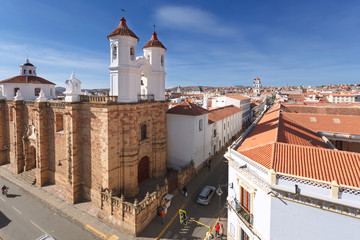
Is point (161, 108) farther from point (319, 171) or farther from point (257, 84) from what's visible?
point (257, 84)

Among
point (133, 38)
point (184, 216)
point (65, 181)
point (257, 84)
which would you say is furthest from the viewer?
point (257, 84)

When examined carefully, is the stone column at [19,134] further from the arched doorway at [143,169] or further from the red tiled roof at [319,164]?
the red tiled roof at [319,164]

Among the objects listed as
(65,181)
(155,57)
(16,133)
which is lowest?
(65,181)

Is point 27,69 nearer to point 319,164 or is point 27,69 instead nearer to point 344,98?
point 319,164

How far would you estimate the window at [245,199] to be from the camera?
1270 centimetres

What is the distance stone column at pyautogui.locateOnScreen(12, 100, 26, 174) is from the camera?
2667cm

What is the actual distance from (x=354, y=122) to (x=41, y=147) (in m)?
38.6

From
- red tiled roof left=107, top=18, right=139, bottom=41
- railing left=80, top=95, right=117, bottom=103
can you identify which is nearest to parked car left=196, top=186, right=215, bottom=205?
railing left=80, top=95, right=117, bottom=103

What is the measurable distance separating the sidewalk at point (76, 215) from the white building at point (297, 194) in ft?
34.4

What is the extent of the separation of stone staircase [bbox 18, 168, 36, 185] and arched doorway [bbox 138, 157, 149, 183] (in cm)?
1355

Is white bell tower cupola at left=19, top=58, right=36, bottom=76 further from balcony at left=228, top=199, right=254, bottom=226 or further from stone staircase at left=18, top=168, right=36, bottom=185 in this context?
balcony at left=228, top=199, right=254, bottom=226

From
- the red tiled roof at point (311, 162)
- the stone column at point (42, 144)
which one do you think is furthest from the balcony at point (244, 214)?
the stone column at point (42, 144)

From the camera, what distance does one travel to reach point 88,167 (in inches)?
792

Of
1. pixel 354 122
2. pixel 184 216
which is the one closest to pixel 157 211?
pixel 184 216
